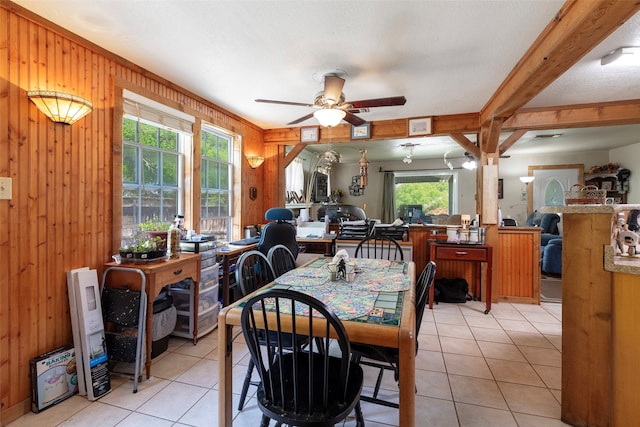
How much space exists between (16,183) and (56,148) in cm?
34

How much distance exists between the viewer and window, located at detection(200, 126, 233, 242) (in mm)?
3736

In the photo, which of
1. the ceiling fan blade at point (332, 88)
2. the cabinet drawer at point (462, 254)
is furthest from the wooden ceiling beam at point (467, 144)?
the ceiling fan blade at point (332, 88)

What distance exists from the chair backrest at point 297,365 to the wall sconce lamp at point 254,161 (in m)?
3.27

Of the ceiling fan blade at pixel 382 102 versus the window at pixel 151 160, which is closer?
the ceiling fan blade at pixel 382 102

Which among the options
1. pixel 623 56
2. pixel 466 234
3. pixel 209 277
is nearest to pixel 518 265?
pixel 466 234

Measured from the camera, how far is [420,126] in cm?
407

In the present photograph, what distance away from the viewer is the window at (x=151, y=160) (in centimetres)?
268

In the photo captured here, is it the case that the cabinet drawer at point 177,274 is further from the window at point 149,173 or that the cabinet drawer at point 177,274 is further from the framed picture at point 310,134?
the framed picture at point 310,134

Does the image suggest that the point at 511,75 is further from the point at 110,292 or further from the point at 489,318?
the point at 110,292

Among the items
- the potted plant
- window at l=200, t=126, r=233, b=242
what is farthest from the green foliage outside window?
the potted plant

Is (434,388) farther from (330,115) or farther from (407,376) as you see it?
(330,115)

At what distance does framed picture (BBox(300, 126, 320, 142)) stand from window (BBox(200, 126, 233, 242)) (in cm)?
109

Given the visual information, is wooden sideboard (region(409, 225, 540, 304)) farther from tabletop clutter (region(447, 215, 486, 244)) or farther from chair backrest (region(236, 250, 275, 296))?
chair backrest (region(236, 250, 275, 296))

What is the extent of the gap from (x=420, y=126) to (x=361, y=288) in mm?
2995
